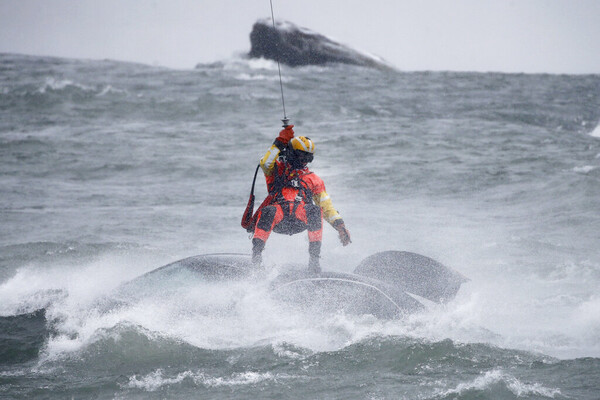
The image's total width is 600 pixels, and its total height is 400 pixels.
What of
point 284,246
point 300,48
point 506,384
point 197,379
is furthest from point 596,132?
point 300,48

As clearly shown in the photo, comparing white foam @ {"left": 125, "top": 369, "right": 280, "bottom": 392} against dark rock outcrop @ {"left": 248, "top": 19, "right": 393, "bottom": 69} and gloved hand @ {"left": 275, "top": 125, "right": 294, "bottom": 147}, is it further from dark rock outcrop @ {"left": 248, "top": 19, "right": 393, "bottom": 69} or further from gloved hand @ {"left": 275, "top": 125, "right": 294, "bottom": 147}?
dark rock outcrop @ {"left": 248, "top": 19, "right": 393, "bottom": 69}

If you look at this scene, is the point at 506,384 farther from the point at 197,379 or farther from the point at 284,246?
the point at 284,246

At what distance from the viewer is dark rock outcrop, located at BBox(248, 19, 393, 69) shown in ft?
217

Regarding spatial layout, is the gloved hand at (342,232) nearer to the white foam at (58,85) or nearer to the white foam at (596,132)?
the white foam at (596,132)

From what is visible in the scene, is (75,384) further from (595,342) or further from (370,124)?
(370,124)

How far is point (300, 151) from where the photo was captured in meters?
7.52

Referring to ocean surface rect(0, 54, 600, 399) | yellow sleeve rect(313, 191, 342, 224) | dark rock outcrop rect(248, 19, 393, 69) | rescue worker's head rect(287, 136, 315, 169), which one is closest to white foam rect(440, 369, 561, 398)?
ocean surface rect(0, 54, 600, 399)

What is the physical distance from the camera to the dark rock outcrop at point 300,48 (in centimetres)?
6606

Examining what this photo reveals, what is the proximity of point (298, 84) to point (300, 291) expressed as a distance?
3662 centimetres

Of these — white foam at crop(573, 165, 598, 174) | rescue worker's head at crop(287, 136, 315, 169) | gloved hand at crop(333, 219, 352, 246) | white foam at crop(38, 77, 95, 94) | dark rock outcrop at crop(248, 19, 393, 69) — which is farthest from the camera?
dark rock outcrop at crop(248, 19, 393, 69)

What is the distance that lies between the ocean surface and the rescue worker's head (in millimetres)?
1378

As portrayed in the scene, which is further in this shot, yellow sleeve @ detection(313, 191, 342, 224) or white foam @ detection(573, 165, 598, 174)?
white foam @ detection(573, 165, 598, 174)

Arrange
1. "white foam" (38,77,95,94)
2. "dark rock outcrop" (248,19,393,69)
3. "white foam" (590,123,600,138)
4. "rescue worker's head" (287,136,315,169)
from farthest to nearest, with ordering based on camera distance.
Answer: "dark rock outcrop" (248,19,393,69) < "white foam" (38,77,95,94) < "white foam" (590,123,600,138) < "rescue worker's head" (287,136,315,169)

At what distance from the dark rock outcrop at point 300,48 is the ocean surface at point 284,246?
33538 millimetres
